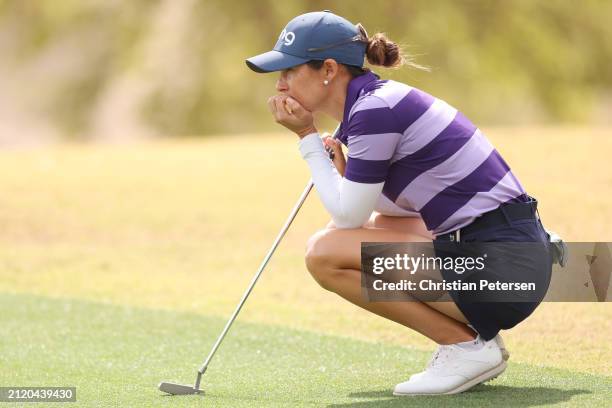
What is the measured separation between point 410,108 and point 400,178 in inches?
9.6

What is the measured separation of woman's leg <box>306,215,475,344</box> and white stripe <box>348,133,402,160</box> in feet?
1.07

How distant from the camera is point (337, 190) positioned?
3750mm

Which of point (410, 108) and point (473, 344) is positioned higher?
point (410, 108)

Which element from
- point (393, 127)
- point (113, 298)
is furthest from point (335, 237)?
point (113, 298)

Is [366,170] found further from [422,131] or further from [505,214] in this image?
[505,214]

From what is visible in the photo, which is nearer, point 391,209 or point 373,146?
point 373,146

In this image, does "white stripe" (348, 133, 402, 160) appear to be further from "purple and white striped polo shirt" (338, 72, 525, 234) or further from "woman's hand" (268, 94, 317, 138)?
"woman's hand" (268, 94, 317, 138)

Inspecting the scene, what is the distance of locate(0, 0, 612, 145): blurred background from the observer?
925 inches

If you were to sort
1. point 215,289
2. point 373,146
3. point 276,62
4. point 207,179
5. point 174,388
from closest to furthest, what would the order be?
1. point 373,146
2. point 276,62
3. point 174,388
4. point 215,289
5. point 207,179

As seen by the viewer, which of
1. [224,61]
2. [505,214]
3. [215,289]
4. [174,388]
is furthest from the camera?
[224,61]

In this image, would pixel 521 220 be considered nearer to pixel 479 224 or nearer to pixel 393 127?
pixel 479 224

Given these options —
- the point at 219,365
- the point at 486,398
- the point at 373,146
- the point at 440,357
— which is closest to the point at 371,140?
the point at 373,146

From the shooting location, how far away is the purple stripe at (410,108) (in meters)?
3.66

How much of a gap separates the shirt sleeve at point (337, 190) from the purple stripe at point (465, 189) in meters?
0.20
